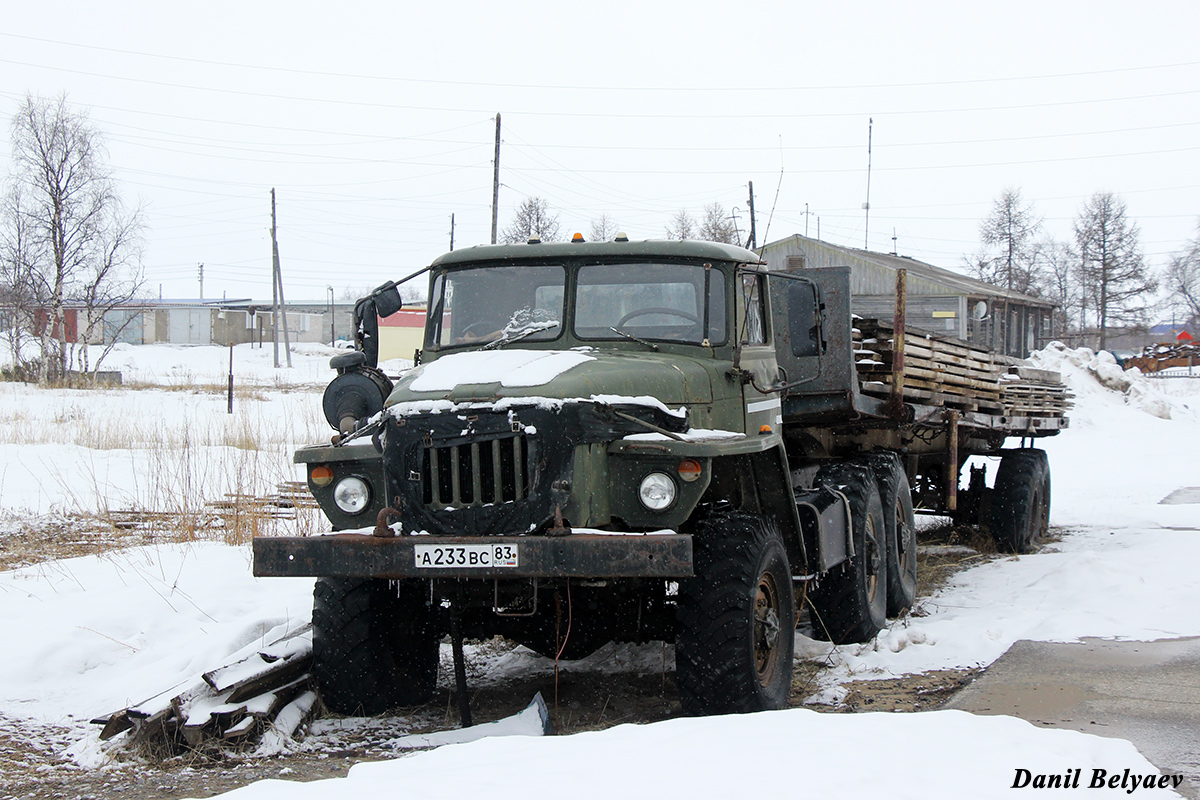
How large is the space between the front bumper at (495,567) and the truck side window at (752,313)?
6.19ft

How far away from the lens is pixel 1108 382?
29453 mm

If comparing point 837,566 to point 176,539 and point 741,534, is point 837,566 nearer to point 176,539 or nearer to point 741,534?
point 741,534

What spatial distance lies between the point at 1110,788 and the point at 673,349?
3.03 m

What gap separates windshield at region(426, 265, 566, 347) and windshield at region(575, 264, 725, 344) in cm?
16

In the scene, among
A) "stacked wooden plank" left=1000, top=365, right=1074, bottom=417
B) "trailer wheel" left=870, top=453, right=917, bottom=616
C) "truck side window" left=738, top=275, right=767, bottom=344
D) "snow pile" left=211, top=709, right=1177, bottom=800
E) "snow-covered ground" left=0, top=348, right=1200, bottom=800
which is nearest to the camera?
"snow pile" left=211, top=709, right=1177, bottom=800

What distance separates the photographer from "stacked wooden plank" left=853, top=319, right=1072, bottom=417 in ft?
28.9

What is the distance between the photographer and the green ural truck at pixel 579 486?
4.95m

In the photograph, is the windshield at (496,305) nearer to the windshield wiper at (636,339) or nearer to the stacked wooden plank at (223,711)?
the windshield wiper at (636,339)

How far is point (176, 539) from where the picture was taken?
974 centimetres

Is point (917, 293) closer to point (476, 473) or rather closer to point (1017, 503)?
point (1017, 503)

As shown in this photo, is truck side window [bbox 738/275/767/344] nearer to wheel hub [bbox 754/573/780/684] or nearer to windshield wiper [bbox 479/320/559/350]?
windshield wiper [bbox 479/320/559/350]

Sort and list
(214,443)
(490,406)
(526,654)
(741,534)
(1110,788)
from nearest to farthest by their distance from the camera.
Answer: (1110,788)
(490,406)
(741,534)
(526,654)
(214,443)

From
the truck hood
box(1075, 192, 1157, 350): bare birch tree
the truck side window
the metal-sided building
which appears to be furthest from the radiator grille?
box(1075, 192, 1157, 350): bare birch tree

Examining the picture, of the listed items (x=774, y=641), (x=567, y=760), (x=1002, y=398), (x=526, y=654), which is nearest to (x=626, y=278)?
(x=774, y=641)
